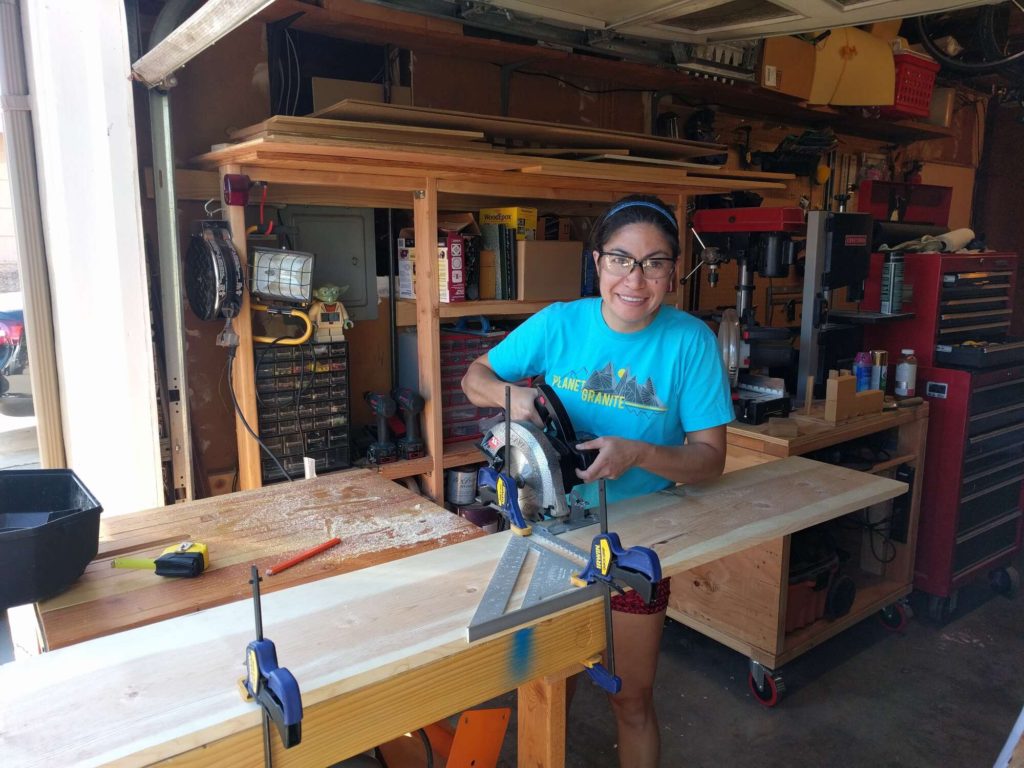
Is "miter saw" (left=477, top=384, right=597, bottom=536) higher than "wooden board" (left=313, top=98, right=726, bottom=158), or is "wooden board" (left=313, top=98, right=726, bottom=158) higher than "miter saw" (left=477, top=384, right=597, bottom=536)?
"wooden board" (left=313, top=98, right=726, bottom=158)

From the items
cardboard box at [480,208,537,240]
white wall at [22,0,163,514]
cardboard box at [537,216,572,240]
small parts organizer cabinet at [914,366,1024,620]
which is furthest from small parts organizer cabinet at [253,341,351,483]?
small parts organizer cabinet at [914,366,1024,620]

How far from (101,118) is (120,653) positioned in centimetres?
155

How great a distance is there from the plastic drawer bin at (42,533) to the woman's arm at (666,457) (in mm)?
838

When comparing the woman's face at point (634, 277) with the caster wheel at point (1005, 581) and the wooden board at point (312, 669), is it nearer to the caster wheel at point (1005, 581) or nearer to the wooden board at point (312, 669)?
the wooden board at point (312, 669)

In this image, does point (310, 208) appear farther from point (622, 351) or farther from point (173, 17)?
point (622, 351)

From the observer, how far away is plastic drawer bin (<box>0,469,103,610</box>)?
1097 millimetres

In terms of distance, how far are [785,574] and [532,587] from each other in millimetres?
1493

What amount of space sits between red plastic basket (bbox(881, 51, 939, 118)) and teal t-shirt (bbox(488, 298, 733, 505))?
2.82 meters

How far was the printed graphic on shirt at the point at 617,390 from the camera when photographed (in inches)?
59.6

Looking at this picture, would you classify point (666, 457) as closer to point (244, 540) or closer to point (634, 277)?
point (634, 277)

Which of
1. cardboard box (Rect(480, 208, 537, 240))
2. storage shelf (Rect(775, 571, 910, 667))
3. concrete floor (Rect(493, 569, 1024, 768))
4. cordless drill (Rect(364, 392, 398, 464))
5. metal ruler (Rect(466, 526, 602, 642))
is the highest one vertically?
cardboard box (Rect(480, 208, 537, 240))

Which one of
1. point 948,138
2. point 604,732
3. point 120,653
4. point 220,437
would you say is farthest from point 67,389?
point 948,138

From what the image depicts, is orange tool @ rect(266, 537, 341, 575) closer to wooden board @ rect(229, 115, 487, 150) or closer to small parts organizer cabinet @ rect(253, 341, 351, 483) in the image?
small parts organizer cabinet @ rect(253, 341, 351, 483)

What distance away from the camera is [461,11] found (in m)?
2.16
